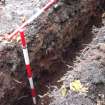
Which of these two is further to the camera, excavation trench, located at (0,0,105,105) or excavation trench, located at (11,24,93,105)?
excavation trench, located at (11,24,93,105)

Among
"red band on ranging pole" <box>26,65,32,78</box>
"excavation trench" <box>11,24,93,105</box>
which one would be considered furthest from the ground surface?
"red band on ranging pole" <box>26,65,32,78</box>

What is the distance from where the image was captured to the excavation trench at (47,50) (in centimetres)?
411

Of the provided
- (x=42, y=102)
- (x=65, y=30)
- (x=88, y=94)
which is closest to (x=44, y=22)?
(x=65, y=30)

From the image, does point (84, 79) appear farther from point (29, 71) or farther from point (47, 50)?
point (47, 50)

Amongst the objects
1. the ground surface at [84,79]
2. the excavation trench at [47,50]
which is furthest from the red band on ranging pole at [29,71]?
the ground surface at [84,79]

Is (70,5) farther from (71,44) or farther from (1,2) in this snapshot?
(1,2)

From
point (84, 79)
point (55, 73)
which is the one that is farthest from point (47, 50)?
point (84, 79)

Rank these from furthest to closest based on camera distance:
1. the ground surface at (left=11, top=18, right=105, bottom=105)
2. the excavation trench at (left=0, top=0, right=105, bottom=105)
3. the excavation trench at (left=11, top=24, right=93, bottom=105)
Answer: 1. the excavation trench at (left=11, top=24, right=93, bottom=105)
2. the excavation trench at (left=0, top=0, right=105, bottom=105)
3. the ground surface at (left=11, top=18, right=105, bottom=105)

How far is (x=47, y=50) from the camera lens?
452cm

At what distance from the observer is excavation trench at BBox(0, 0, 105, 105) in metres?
4.11

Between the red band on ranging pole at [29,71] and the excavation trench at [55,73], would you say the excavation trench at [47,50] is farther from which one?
the red band on ranging pole at [29,71]

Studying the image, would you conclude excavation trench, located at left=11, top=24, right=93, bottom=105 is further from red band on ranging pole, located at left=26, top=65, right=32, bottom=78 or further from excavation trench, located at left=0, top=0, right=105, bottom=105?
red band on ranging pole, located at left=26, top=65, right=32, bottom=78

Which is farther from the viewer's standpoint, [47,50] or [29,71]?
[47,50]

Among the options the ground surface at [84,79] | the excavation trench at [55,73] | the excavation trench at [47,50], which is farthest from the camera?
the excavation trench at [55,73]
